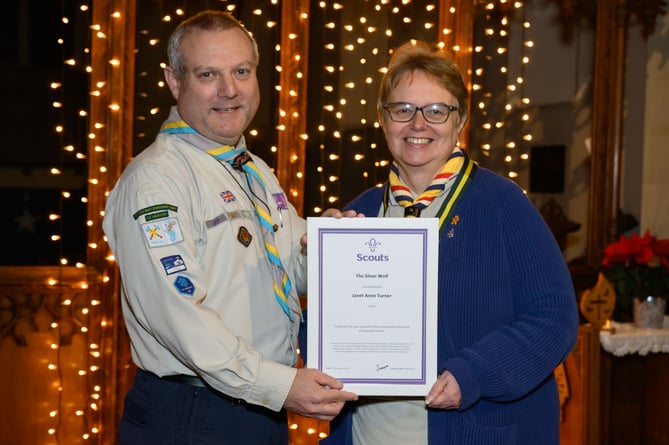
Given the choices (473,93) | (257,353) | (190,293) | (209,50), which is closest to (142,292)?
(190,293)

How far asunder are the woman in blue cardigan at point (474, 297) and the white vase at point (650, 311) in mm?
2491

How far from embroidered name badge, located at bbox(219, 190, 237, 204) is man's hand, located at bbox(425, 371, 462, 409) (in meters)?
0.69

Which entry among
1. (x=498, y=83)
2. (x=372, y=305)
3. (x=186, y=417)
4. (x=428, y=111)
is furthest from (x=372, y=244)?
(x=498, y=83)

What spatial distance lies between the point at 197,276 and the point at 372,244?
42 cm

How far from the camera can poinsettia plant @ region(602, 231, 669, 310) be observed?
4.27 m

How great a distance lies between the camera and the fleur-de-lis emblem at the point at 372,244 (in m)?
1.88

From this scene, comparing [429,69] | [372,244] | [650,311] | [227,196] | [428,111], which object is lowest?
[650,311]

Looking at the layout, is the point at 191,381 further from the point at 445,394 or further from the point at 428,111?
the point at 428,111

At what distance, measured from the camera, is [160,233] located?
1.89 m

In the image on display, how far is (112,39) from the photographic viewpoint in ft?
12.0

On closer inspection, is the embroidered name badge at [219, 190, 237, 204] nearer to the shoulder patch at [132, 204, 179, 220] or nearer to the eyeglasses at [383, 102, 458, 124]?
the shoulder patch at [132, 204, 179, 220]

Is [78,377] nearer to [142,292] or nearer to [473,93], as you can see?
[142,292]

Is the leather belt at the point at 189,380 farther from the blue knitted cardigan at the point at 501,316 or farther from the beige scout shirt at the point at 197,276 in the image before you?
the blue knitted cardigan at the point at 501,316

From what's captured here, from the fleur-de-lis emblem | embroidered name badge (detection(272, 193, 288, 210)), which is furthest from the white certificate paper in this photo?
embroidered name badge (detection(272, 193, 288, 210))
